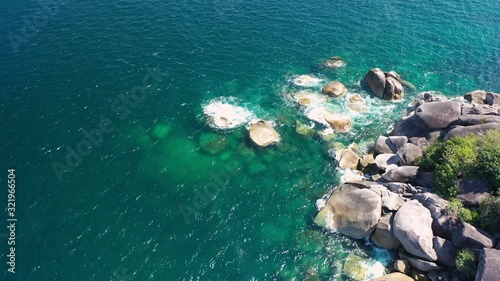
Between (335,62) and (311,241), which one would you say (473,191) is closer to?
(311,241)

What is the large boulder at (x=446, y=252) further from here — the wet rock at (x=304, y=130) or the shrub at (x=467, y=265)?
the wet rock at (x=304, y=130)

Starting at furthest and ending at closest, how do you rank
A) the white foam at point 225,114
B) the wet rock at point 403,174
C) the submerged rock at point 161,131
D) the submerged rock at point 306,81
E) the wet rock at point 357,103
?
the submerged rock at point 306,81 < the wet rock at point 357,103 < the white foam at point 225,114 < the submerged rock at point 161,131 < the wet rock at point 403,174

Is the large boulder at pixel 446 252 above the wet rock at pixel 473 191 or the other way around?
the other way around

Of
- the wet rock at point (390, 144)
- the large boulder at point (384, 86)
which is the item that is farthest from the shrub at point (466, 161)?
the large boulder at point (384, 86)

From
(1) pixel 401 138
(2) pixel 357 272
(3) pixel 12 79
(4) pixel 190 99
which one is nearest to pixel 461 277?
(2) pixel 357 272

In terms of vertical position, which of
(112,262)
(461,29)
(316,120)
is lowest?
(112,262)

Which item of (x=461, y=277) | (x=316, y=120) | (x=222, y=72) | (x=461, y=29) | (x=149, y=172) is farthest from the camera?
(x=461, y=29)

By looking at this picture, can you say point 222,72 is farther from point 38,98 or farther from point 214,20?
point 38,98
